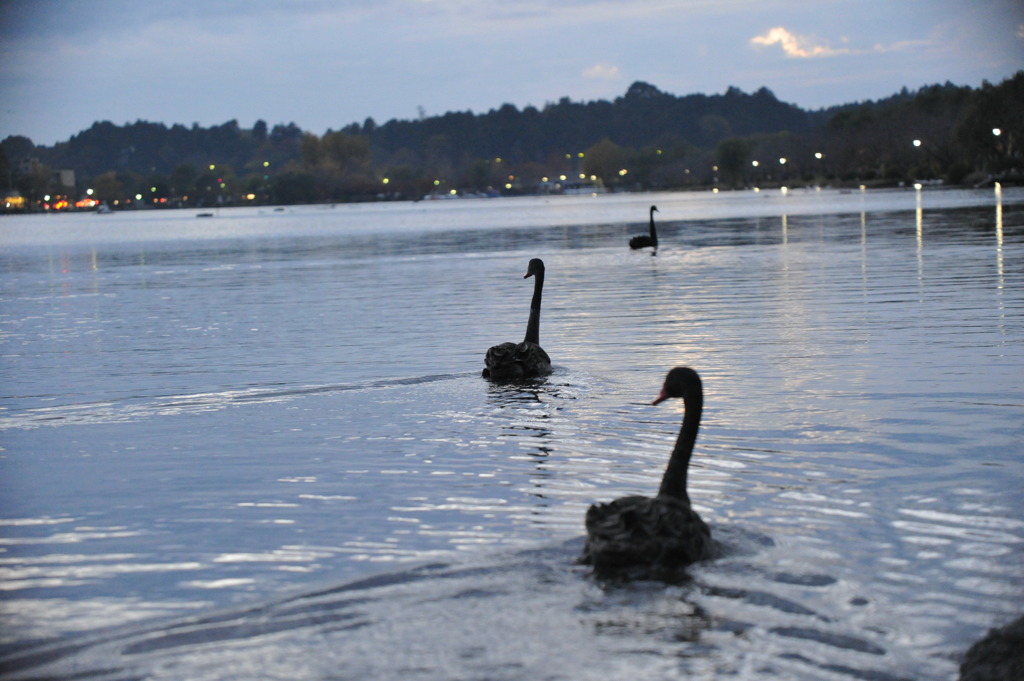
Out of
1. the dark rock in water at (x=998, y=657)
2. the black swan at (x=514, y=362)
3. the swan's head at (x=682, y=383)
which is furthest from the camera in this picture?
the black swan at (x=514, y=362)

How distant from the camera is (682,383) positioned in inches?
297

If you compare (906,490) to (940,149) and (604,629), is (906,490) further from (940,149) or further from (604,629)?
(940,149)

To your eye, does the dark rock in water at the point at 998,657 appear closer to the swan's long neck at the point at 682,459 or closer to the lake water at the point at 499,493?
the lake water at the point at 499,493

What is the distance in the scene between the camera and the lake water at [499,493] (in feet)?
19.7

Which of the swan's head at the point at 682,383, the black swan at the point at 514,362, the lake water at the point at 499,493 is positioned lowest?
the lake water at the point at 499,493

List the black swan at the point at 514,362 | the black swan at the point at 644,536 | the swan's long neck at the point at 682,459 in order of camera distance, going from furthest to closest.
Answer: the black swan at the point at 514,362 < the swan's long neck at the point at 682,459 < the black swan at the point at 644,536

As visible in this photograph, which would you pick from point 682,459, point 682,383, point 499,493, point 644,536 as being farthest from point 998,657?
point 499,493

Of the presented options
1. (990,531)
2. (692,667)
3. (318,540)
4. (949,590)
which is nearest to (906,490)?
(990,531)

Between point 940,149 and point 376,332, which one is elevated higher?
point 940,149

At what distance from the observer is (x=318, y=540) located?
308 inches

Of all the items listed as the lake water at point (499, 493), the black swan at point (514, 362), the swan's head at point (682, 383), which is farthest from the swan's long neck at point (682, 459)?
the black swan at point (514, 362)

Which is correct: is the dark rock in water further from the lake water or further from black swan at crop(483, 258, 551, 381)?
black swan at crop(483, 258, 551, 381)

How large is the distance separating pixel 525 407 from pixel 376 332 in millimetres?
7996

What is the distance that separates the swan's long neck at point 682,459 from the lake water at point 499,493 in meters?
0.52
